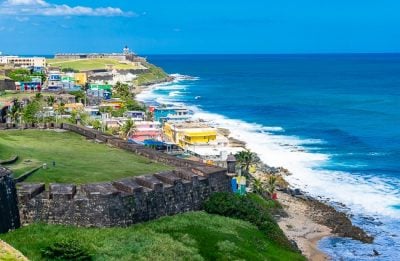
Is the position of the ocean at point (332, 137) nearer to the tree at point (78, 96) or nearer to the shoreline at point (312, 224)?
the shoreline at point (312, 224)

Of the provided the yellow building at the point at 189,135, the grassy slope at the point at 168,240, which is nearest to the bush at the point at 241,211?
the grassy slope at the point at 168,240

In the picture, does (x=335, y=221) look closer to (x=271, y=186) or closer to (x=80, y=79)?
(x=271, y=186)

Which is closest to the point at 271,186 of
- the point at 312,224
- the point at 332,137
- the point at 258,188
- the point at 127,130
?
the point at 258,188

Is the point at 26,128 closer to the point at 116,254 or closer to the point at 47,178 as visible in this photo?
the point at 47,178

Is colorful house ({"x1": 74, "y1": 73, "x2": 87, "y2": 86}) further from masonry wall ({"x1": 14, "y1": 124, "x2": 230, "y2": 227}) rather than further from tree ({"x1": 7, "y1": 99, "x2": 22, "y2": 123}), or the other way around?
masonry wall ({"x1": 14, "y1": 124, "x2": 230, "y2": 227})

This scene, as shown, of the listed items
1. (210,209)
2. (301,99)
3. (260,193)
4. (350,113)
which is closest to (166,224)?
(210,209)
